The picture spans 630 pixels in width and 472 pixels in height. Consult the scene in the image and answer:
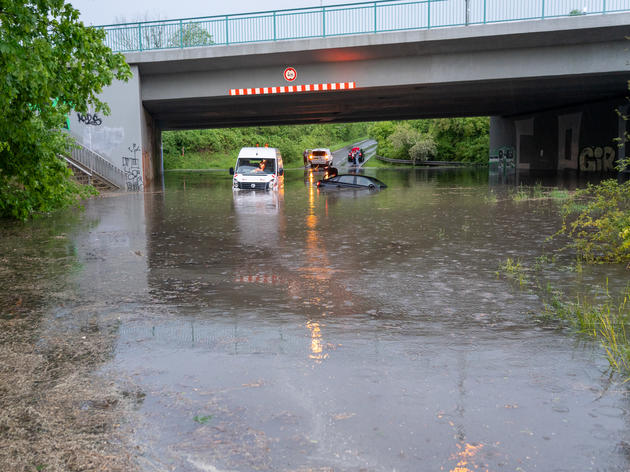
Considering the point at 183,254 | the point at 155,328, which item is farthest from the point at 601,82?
the point at 155,328

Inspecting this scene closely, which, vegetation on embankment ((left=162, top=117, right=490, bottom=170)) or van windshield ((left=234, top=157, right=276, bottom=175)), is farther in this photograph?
vegetation on embankment ((left=162, top=117, right=490, bottom=170))

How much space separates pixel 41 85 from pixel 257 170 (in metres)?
17.0

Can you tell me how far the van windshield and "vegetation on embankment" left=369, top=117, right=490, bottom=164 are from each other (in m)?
50.3

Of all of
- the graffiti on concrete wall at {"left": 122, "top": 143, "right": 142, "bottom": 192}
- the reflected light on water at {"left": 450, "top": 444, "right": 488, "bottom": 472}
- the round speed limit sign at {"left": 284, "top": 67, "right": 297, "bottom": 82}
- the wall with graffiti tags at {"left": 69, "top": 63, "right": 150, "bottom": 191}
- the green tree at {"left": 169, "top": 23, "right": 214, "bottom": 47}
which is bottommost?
the reflected light on water at {"left": 450, "top": 444, "right": 488, "bottom": 472}

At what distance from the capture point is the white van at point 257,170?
87.4ft

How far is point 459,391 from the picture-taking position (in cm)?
440

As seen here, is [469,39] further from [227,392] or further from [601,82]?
[227,392]

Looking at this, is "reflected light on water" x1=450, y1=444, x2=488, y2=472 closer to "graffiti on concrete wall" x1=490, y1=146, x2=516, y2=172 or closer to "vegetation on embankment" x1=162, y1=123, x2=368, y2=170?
"graffiti on concrete wall" x1=490, y1=146, x2=516, y2=172

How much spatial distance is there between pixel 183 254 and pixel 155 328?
183 inches

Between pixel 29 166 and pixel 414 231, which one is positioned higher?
pixel 29 166

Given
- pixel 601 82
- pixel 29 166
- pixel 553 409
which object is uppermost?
pixel 601 82

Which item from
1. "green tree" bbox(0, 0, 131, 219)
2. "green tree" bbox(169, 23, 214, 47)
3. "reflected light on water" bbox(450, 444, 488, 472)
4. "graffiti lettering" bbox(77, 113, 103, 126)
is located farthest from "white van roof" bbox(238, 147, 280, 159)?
"reflected light on water" bbox(450, 444, 488, 472)

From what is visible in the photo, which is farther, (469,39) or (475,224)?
(469,39)

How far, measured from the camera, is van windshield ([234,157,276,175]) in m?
27.0
